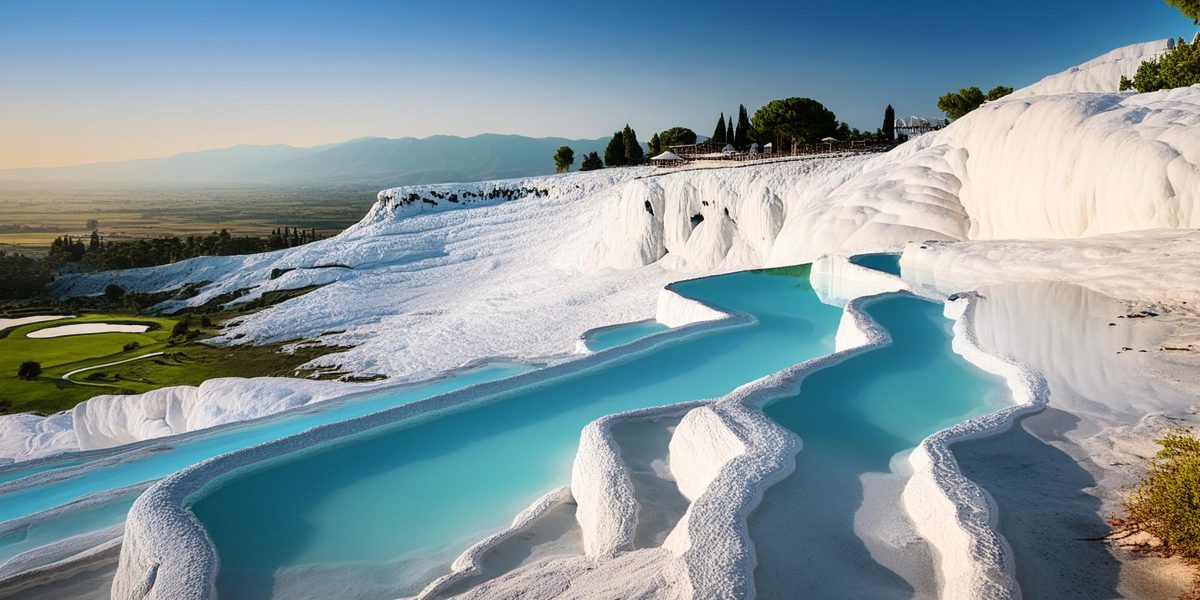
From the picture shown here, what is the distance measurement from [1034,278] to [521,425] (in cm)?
852

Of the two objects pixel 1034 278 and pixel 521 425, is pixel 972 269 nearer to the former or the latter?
pixel 1034 278

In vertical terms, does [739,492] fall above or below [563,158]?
below

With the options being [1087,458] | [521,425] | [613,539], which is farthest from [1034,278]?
[613,539]

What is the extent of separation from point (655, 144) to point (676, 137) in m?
1.87

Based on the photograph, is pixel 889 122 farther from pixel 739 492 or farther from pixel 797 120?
pixel 739 492

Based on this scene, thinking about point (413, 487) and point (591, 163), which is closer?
point (413, 487)

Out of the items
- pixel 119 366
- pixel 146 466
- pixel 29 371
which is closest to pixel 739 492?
pixel 146 466

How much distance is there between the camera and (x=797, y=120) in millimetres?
35031

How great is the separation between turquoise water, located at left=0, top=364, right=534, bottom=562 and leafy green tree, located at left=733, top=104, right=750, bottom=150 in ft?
114

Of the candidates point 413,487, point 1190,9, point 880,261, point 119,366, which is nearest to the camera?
point 413,487

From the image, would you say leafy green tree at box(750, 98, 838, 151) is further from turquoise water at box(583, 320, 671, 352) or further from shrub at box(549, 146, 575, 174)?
turquoise water at box(583, 320, 671, 352)

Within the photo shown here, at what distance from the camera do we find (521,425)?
6.57 m

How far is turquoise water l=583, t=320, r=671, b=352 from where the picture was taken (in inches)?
435

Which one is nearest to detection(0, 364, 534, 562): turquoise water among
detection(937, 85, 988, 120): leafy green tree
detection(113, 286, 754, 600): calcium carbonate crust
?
detection(113, 286, 754, 600): calcium carbonate crust
